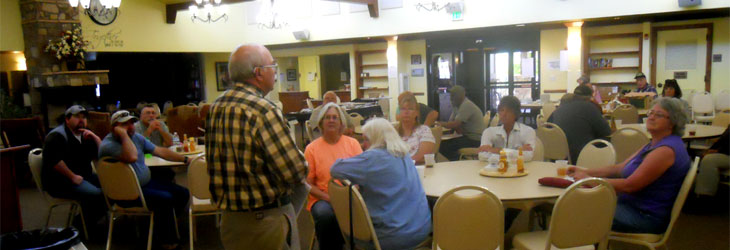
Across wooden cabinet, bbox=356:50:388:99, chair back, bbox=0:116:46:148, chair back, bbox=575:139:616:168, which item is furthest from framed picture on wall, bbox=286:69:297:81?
chair back, bbox=575:139:616:168

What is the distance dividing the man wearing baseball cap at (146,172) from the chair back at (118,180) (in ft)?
0.37

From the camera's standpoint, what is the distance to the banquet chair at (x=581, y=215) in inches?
99.3

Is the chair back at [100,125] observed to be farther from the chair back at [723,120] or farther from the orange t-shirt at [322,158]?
the chair back at [723,120]

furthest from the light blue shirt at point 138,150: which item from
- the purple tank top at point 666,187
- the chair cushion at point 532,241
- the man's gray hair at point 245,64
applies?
the purple tank top at point 666,187

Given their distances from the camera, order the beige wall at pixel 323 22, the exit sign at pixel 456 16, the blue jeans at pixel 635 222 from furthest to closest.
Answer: the exit sign at pixel 456 16 < the beige wall at pixel 323 22 < the blue jeans at pixel 635 222

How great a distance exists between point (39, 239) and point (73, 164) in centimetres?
272

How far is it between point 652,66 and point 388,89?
6.54 m

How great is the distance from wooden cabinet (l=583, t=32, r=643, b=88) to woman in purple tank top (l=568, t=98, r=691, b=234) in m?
9.07

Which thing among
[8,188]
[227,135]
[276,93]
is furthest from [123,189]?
[276,93]

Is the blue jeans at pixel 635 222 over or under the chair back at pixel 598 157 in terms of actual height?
under

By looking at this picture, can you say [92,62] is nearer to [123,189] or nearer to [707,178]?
[123,189]

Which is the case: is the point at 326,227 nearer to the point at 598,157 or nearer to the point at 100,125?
the point at 598,157

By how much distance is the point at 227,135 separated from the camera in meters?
2.08

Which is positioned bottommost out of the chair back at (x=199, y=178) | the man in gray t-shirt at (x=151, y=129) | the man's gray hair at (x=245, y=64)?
the chair back at (x=199, y=178)
